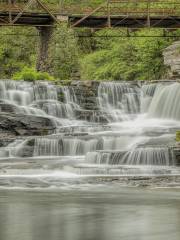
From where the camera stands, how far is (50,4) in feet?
217

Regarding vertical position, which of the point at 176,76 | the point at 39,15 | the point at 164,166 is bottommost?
the point at 164,166

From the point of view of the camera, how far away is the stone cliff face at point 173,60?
4644cm

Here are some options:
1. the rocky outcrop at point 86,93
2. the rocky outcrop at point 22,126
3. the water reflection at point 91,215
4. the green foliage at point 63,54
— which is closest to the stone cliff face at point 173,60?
the green foliage at point 63,54

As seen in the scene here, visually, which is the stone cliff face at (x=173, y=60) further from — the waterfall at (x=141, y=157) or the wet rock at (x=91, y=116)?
the waterfall at (x=141, y=157)

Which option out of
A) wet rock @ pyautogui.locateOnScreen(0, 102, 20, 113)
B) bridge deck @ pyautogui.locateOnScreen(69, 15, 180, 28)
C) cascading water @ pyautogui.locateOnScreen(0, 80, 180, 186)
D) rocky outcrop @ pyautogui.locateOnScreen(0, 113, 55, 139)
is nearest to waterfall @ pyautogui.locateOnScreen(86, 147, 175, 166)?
cascading water @ pyautogui.locateOnScreen(0, 80, 180, 186)

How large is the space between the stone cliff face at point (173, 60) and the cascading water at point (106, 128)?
643 cm

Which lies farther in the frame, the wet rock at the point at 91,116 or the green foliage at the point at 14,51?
the green foliage at the point at 14,51

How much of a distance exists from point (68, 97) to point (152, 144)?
13760mm

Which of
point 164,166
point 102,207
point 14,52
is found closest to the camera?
point 102,207

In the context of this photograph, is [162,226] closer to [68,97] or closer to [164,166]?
[164,166]

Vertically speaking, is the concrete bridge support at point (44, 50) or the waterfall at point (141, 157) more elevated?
the concrete bridge support at point (44, 50)

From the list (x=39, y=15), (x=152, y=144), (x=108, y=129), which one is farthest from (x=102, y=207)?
(x=39, y=15)

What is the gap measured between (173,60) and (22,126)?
17.0 m

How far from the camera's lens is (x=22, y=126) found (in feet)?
107
